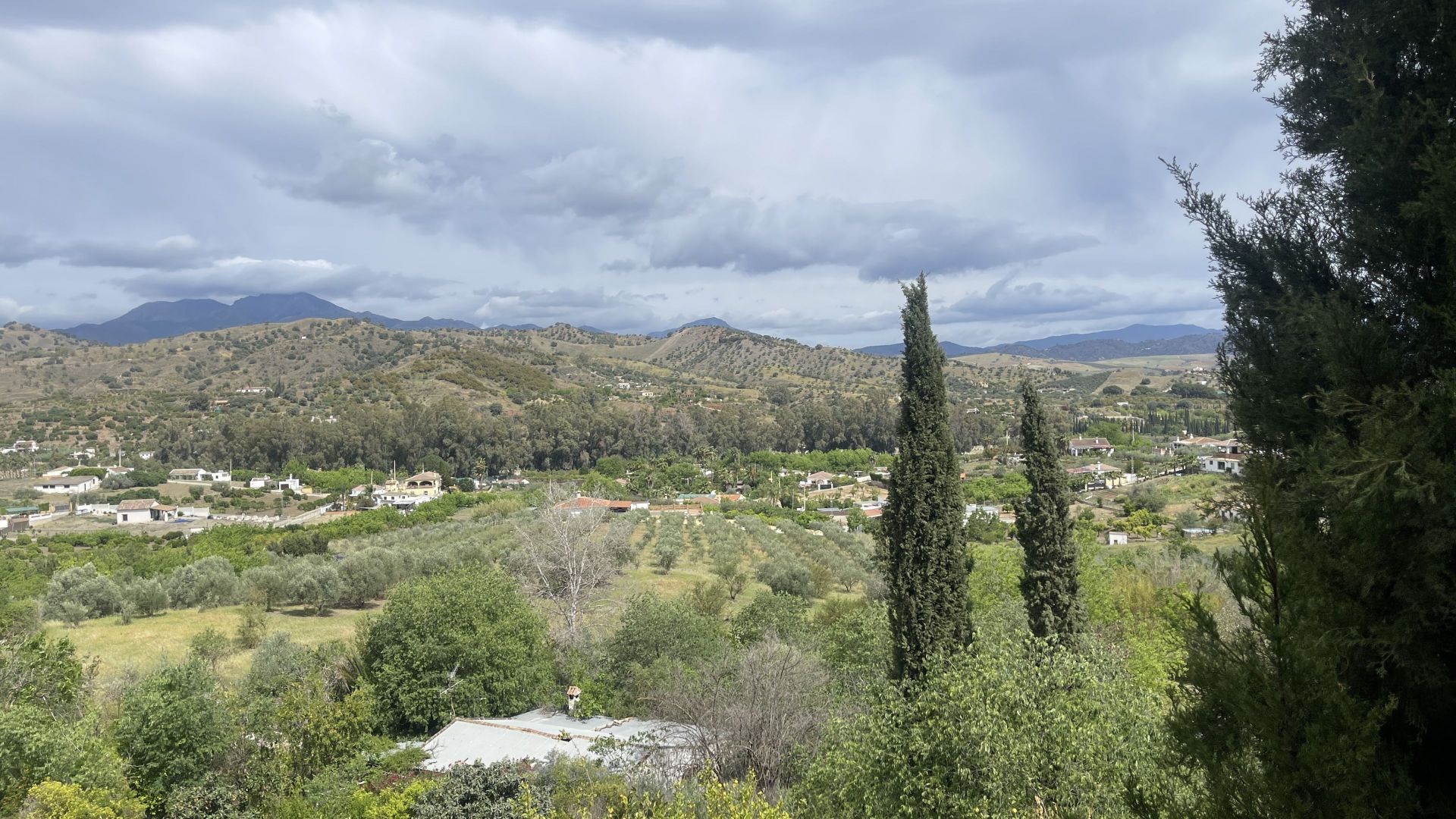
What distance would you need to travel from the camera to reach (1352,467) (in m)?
3.04

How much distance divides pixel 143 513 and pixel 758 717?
7041 centimetres

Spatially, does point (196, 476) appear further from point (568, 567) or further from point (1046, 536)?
point (1046, 536)

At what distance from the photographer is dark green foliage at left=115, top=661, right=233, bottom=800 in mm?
14664

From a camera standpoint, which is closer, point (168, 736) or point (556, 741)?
point (168, 736)

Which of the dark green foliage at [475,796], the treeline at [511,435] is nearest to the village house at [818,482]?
the treeline at [511,435]

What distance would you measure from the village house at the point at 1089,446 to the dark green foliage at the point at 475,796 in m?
83.3

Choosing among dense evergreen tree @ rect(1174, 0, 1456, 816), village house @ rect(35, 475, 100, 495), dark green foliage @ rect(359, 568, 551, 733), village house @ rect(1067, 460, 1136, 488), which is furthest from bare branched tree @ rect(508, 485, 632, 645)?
village house @ rect(35, 475, 100, 495)

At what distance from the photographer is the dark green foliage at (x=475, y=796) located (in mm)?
11211

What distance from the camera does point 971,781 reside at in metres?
8.12

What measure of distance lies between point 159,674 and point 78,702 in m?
3.27

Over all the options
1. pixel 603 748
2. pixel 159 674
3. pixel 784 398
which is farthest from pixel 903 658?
pixel 784 398

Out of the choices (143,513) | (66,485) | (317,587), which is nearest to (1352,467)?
(317,587)

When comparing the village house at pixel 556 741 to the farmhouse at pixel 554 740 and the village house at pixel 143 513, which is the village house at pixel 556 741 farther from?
the village house at pixel 143 513

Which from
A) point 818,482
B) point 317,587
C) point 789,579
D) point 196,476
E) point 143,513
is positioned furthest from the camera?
point 818,482
